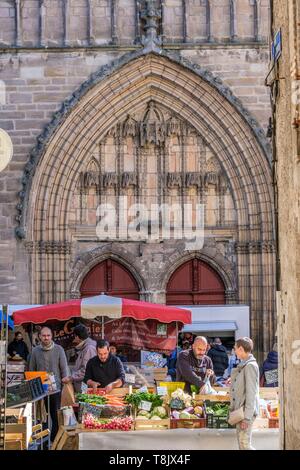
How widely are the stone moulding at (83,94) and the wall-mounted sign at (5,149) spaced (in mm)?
813

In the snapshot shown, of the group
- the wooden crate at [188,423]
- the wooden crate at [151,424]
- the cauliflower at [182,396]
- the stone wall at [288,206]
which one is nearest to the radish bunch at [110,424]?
the wooden crate at [151,424]

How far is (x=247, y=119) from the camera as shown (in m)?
18.3

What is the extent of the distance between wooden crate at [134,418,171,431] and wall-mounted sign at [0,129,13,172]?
22.4ft

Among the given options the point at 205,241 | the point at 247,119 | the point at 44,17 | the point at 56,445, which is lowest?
the point at 56,445

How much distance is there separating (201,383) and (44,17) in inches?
375

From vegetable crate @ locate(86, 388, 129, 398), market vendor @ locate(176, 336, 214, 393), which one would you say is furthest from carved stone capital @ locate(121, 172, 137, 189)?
vegetable crate @ locate(86, 388, 129, 398)

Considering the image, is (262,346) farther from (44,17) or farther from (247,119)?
(44,17)

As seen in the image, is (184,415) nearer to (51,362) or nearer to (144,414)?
(144,414)

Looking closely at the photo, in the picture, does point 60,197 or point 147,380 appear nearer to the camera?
point 147,380

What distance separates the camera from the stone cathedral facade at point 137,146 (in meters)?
18.2

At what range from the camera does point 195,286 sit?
18938 mm

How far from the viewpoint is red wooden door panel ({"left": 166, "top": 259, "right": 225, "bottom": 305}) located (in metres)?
18.9

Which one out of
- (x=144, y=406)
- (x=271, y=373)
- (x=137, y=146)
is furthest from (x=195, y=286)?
(x=144, y=406)

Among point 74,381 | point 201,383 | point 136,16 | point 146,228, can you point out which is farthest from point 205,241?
point 201,383
